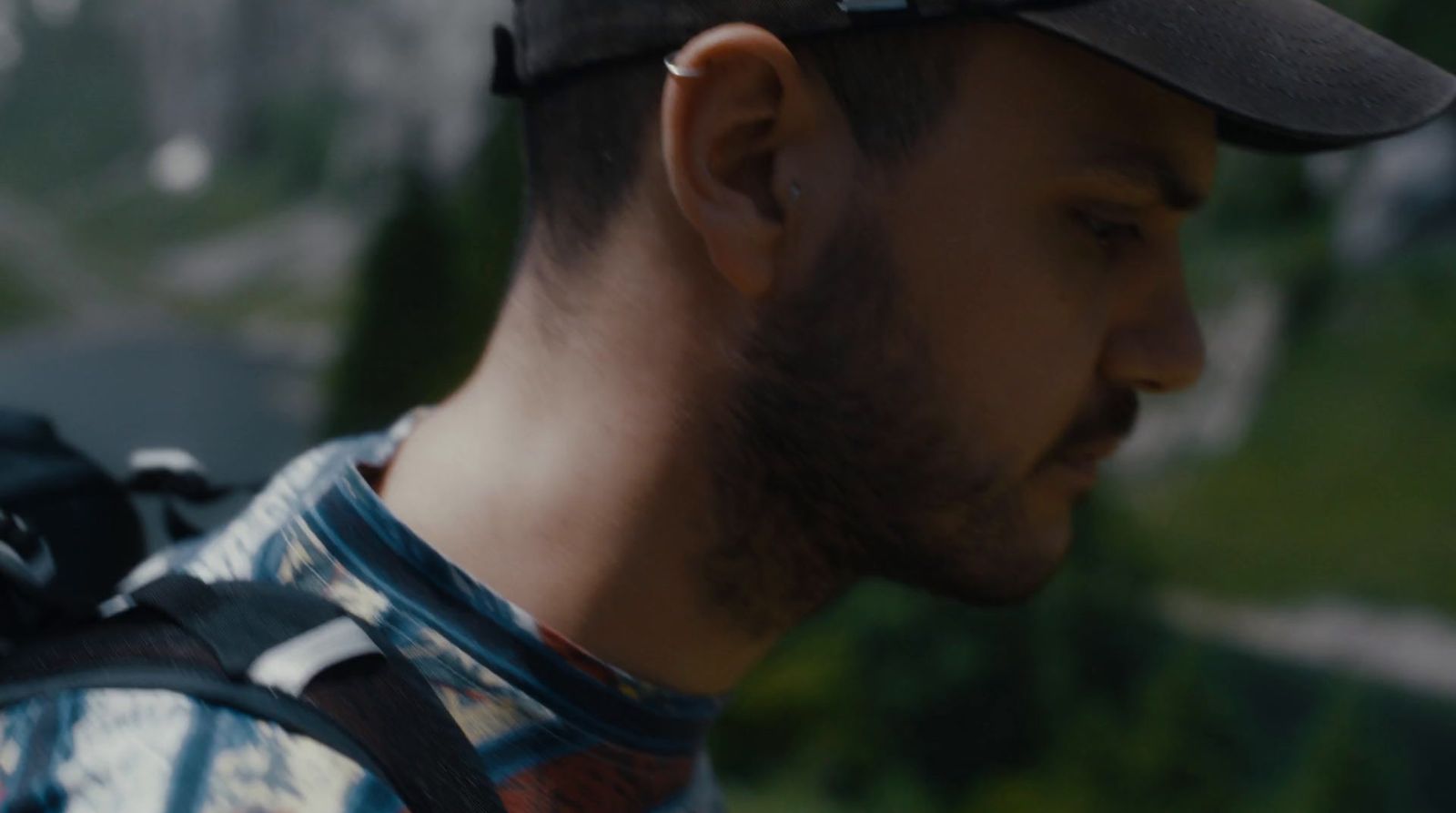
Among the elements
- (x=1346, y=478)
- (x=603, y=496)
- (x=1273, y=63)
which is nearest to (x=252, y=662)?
(x=603, y=496)

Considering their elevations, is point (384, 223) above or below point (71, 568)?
below

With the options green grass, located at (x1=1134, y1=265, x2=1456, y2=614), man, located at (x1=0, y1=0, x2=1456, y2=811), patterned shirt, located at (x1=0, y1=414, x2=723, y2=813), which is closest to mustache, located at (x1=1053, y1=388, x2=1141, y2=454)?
man, located at (x1=0, y1=0, x2=1456, y2=811)

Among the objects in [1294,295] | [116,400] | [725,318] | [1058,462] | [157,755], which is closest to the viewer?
[157,755]

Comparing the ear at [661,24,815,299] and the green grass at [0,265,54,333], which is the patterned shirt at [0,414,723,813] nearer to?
the ear at [661,24,815,299]

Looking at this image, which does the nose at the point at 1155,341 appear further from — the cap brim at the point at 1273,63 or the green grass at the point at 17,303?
the green grass at the point at 17,303

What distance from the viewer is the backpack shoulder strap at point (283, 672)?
0.99 m

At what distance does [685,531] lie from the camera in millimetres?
1194

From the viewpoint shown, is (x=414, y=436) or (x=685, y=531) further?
(x=414, y=436)

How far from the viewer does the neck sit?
3.86 ft

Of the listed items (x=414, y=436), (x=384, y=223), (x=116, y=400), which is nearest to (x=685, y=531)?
(x=414, y=436)

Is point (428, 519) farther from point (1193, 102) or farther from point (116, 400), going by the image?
point (116, 400)

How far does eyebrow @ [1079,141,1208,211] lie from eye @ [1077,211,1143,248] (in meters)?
0.03

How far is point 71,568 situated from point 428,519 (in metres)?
0.39

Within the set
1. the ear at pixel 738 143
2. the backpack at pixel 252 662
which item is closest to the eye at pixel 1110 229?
the ear at pixel 738 143
